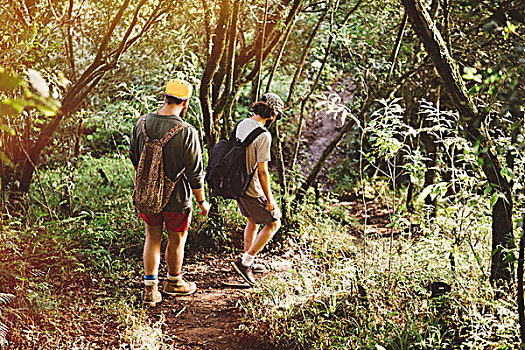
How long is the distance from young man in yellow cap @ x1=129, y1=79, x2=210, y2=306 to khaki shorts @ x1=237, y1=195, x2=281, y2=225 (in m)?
0.65

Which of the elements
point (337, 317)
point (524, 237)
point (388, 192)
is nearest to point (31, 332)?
point (337, 317)

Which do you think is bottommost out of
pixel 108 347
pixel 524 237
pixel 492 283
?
pixel 108 347

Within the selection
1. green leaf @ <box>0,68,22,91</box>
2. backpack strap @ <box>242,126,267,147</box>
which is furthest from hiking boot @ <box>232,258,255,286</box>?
green leaf @ <box>0,68,22,91</box>

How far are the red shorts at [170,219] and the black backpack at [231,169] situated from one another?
1.66 feet

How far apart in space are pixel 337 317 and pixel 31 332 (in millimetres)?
2387

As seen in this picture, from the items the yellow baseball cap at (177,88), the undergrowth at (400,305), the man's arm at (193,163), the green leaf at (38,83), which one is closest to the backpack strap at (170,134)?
the man's arm at (193,163)

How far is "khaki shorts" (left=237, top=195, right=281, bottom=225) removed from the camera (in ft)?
17.5

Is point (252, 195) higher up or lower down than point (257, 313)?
Result: higher up

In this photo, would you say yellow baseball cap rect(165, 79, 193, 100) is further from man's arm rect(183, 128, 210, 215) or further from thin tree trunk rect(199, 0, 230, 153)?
thin tree trunk rect(199, 0, 230, 153)

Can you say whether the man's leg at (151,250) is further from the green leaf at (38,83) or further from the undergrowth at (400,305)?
the green leaf at (38,83)

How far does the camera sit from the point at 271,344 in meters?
4.18

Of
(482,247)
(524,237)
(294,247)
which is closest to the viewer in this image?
(524,237)

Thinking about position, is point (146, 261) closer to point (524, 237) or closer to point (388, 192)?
point (524, 237)

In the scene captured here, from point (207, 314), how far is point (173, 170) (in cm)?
144
